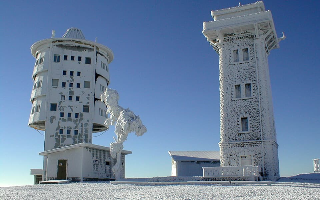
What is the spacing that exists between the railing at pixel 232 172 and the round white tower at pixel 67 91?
68.9ft

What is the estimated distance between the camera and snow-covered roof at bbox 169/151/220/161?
35919mm

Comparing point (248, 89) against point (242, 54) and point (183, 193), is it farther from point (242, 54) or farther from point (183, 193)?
point (183, 193)

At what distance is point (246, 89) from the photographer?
29.0 meters

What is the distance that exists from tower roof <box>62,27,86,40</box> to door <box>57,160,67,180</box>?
61.7ft

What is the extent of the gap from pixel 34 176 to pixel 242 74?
28.3 meters

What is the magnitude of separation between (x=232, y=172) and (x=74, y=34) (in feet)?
96.0

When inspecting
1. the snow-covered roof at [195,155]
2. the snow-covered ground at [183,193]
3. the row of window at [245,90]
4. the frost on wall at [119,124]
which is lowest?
the snow-covered ground at [183,193]

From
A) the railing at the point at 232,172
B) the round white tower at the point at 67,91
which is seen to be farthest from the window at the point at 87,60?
the railing at the point at 232,172

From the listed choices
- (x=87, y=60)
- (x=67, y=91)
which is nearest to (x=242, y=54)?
(x=87, y=60)

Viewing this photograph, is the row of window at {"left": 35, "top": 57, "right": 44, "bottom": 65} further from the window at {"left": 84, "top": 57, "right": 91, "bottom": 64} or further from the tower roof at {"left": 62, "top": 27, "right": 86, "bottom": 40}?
the window at {"left": 84, "top": 57, "right": 91, "bottom": 64}

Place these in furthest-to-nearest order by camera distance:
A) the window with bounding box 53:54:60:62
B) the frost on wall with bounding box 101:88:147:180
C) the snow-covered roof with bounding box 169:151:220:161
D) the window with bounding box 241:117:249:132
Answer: the window with bounding box 53:54:60:62, the snow-covered roof with bounding box 169:151:220:161, the window with bounding box 241:117:249:132, the frost on wall with bounding box 101:88:147:180

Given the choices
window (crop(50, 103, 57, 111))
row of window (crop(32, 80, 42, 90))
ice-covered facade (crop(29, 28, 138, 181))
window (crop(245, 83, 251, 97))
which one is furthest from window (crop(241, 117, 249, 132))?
row of window (crop(32, 80, 42, 90))

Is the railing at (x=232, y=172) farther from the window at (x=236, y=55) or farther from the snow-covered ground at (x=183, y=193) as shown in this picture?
the window at (x=236, y=55)

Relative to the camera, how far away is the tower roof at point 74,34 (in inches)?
1785
